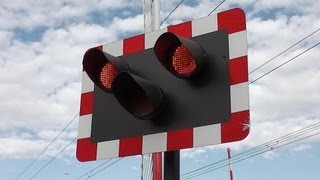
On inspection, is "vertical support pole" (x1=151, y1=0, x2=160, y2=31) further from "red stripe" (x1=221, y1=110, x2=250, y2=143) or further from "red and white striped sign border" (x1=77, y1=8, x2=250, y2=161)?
A: "red stripe" (x1=221, y1=110, x2=250, y2=143)

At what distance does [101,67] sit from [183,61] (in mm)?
514

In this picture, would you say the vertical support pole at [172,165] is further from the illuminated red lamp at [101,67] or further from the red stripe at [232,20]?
the red stripe at [232,20]

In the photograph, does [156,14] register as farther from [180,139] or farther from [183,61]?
[180,139]

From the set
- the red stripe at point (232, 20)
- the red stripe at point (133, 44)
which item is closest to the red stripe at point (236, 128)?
the red stripe at point (232, 20)

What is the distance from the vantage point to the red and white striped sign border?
2.53 meters

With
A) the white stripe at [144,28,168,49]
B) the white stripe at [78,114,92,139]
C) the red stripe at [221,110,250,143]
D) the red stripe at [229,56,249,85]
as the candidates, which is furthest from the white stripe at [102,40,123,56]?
the red stripe at [221,110,250,143]

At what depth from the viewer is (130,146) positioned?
9.31ft

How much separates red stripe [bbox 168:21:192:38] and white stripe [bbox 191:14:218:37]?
3cm

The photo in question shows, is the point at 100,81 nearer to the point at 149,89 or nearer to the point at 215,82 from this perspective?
the point at 149,89

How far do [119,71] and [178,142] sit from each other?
53cm

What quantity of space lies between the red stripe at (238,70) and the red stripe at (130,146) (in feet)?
2.06

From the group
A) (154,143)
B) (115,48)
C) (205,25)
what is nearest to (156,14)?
(115,48)

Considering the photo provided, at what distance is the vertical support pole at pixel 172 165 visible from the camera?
8.87ft

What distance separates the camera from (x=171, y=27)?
9.72 ft
